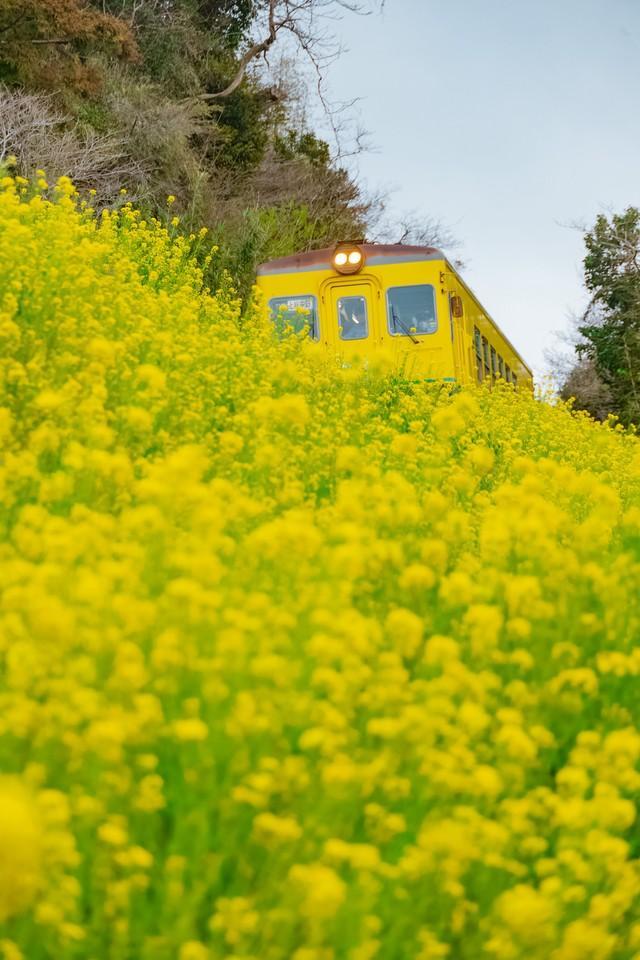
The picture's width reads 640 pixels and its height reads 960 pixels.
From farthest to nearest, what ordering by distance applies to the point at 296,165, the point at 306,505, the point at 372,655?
the point at 296,165 < the point at 306,505 < the point at 372,655

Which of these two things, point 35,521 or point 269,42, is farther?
point 269,42

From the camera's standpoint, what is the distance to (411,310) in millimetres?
11234

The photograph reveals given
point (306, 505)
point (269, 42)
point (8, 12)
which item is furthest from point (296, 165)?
point (306, 505)

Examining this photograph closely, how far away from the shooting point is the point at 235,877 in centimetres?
181

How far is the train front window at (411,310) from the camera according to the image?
11109mm

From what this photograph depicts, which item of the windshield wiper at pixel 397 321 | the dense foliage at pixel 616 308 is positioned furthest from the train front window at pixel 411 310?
the dense foliage at pixel 616 308

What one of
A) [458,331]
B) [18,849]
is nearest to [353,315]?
[458,331]

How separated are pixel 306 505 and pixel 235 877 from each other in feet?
6.70

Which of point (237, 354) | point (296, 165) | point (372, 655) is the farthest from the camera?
point (296, 165)

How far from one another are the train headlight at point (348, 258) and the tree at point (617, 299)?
1931cm

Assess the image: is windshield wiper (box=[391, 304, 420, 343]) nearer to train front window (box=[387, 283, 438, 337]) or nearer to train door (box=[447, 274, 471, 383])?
train front window (box=[387, 283, 438, 337])

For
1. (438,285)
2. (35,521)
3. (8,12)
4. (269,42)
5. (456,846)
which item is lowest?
(456,846)

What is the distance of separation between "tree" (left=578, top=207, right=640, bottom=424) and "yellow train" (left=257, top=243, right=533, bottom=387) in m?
18.8

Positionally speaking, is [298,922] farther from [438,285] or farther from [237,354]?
[438,285]
